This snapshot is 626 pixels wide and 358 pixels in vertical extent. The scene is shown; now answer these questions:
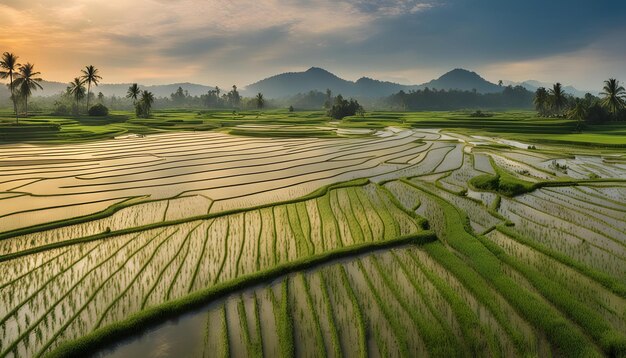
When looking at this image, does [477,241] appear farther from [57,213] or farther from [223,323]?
[57,213]

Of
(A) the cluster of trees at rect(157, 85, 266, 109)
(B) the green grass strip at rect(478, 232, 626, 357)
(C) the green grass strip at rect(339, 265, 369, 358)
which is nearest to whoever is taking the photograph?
(B) the green grass strip at rect(478, 232, 626, 357)

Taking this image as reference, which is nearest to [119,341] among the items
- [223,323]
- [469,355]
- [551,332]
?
[223,323]

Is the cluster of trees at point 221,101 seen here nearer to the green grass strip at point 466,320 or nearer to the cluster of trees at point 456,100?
the cluster of trees at point 456,100

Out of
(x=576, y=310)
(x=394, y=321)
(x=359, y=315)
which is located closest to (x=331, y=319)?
(x=359, y=315)

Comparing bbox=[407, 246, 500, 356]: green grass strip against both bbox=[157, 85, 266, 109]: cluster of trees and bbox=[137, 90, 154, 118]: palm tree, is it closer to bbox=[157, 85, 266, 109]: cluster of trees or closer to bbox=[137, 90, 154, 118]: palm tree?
bbox=[137, 90, 154, 118]: palm tree

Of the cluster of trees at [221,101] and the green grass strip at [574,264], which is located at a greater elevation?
the cluster of trees at [221,101]

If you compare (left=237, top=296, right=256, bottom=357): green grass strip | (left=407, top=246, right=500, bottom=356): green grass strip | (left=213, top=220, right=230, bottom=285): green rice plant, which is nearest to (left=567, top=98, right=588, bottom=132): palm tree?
(left=407, top=246, right=500, bottom=356): green grass strip

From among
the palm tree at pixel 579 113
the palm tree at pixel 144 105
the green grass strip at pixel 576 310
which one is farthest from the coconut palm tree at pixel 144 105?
the palm tree at pixel 579 113

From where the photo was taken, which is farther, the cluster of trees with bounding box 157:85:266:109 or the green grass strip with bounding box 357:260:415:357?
the cluster of trees with bounding box 157:85:266:109
